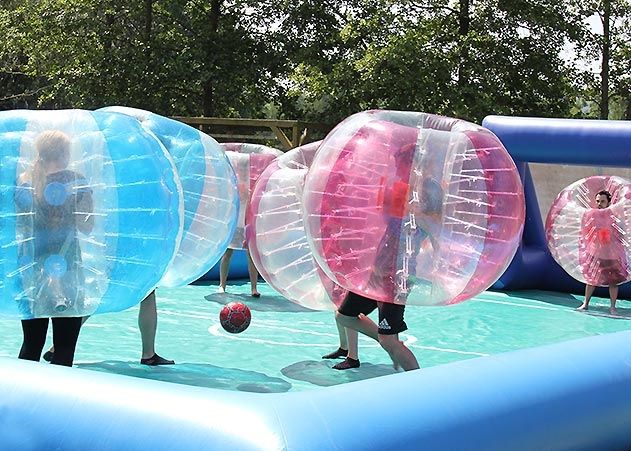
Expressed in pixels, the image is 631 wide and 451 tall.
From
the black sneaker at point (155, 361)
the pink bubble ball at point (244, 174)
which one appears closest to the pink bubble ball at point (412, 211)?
the black sneaker at point (155, 361)

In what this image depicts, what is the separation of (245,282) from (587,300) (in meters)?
3.47

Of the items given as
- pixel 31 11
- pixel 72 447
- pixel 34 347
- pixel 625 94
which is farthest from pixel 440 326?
pixel 31 11

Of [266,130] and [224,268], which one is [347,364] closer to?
[224,268]

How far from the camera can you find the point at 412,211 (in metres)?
5.05

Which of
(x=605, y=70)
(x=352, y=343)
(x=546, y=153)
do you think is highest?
(x=605, y=70)

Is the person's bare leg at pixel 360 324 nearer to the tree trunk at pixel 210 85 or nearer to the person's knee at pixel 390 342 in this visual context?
the person's knee at pixel 390 342

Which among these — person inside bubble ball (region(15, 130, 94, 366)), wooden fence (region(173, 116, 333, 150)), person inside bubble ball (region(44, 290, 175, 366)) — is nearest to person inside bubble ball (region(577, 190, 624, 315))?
person inside bubble ball (region(44, 290, 175, 366))

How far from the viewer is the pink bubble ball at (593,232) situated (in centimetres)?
950

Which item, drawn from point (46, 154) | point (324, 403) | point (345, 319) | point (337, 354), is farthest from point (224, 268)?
point (324, 403)

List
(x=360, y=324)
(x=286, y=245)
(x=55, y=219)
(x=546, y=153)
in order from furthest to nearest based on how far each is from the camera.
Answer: (x=546, y=153) → (x=286, y=245) → (x=360, y=324) → (x=55, y=219)

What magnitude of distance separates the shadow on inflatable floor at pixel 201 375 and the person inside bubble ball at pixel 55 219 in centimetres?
153

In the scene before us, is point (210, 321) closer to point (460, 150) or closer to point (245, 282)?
point (245, 282)

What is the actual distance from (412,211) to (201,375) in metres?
1.95

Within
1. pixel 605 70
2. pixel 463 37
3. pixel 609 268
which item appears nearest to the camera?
pixel 609 268
